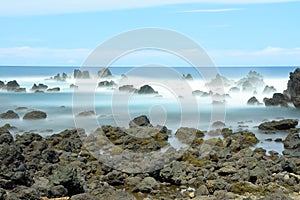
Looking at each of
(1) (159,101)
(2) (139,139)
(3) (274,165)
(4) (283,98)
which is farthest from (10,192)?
(4) (283,98)

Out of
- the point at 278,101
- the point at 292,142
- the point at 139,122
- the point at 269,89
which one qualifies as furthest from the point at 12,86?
the point at 292,142

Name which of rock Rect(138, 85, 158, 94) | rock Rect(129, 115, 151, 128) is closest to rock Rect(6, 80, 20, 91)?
rock Rect(138, 85, 158, 94)

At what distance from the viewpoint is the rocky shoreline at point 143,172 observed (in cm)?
1141

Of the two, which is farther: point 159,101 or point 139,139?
point 159,101

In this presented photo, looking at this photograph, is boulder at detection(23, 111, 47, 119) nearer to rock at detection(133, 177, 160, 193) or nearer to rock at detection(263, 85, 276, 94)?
rock at detection(133, 177, 160, 193)

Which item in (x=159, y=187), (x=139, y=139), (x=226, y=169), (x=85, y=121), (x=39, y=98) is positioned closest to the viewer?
(x=159, y=187)

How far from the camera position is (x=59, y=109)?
40.6m

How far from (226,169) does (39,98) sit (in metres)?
39.0

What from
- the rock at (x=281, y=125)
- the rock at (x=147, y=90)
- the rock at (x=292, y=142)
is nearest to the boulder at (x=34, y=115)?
the rock at (x=147, y=90)

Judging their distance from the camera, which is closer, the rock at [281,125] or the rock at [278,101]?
the rock at [281,125]

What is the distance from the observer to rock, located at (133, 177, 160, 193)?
12.4 meters

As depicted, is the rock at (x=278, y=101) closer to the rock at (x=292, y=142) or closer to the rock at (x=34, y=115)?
the rock at (x=34, y=115)

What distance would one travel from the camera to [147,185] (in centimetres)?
1254

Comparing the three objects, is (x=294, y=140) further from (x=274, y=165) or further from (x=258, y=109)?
(x=258, y=109)
